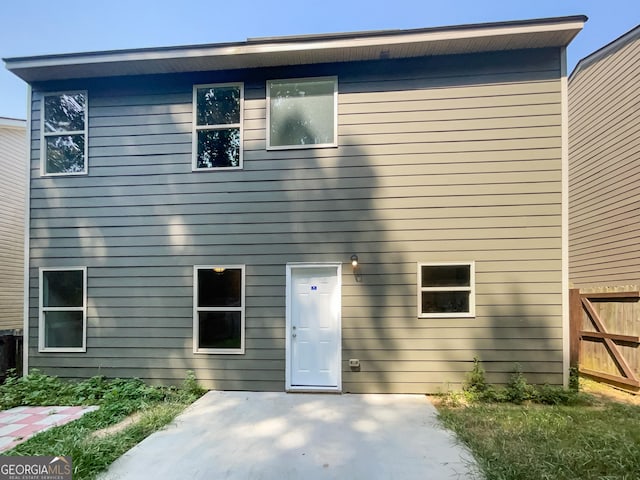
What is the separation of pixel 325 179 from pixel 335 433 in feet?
11.2

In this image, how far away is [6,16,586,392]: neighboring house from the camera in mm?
4793

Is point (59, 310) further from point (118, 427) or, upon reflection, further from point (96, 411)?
point (118, 427)

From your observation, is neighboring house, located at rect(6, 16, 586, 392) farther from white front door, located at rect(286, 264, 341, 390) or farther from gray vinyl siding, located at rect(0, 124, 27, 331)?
gray vinyl siding, located at rect(0, 124, 27, 331)

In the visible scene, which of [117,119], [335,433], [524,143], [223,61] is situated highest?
[223,61]

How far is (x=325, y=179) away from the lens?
505 cm

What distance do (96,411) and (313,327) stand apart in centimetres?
303

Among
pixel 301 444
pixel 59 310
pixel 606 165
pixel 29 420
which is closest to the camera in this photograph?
pixel 301 444

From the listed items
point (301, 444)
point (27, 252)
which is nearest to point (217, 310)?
point (301, 444)

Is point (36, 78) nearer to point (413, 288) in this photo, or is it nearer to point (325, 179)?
point (325, 179)

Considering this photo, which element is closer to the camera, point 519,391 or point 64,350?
point 519,391

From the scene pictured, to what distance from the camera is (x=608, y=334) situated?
5.20 meters

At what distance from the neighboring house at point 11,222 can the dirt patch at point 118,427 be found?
7036 millimetres

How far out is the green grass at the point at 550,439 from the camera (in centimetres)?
270

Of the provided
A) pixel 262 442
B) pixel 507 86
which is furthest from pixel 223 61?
pixel 262 442
